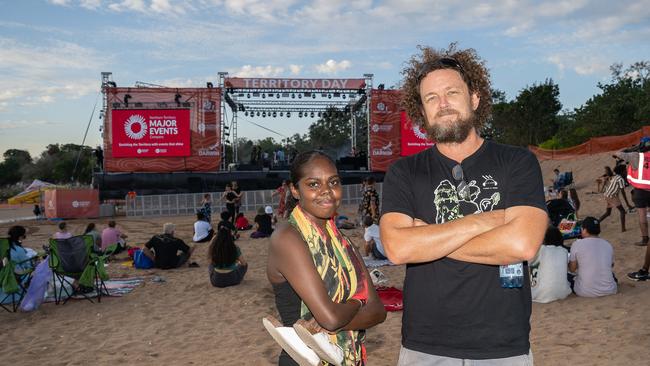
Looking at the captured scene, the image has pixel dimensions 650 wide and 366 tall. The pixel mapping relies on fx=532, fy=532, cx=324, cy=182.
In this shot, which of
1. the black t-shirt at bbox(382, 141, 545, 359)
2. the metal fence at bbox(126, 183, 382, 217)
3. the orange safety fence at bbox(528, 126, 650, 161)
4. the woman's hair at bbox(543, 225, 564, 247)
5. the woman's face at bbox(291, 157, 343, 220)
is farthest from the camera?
the orange safety fence at bbox(528, 126, 650, 161)

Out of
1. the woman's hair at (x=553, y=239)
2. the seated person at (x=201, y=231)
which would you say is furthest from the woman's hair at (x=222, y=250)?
the seated person at (x=201, y=231)

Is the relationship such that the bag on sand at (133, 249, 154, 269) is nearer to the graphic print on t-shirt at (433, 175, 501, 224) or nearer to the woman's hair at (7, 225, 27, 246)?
the woman's hair at (7, 225, 27, 246)

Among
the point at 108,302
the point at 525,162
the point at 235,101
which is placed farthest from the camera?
the point at 235,101

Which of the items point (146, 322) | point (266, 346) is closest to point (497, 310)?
point (266, 346)

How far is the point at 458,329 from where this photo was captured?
6.80ft

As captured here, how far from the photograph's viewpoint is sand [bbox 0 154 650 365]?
543 centimetres

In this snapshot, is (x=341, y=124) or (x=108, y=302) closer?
(x=108, y=302)

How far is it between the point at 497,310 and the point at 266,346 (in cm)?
424

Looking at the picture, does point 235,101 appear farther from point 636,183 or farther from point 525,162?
point 525,162

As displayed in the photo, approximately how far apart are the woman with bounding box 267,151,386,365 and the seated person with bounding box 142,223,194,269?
905cm

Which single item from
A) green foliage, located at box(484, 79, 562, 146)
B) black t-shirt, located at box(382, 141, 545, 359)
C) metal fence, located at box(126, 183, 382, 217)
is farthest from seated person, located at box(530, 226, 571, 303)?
green foliage, located at box(484, 79, 562, 146)

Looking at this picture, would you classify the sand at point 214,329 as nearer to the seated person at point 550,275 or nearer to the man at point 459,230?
the seated person at point 550,275

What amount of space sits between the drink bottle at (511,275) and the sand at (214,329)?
3.40 m

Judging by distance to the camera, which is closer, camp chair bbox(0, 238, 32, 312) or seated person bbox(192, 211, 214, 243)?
camp chair bbox(0, 238, 32, 312)
